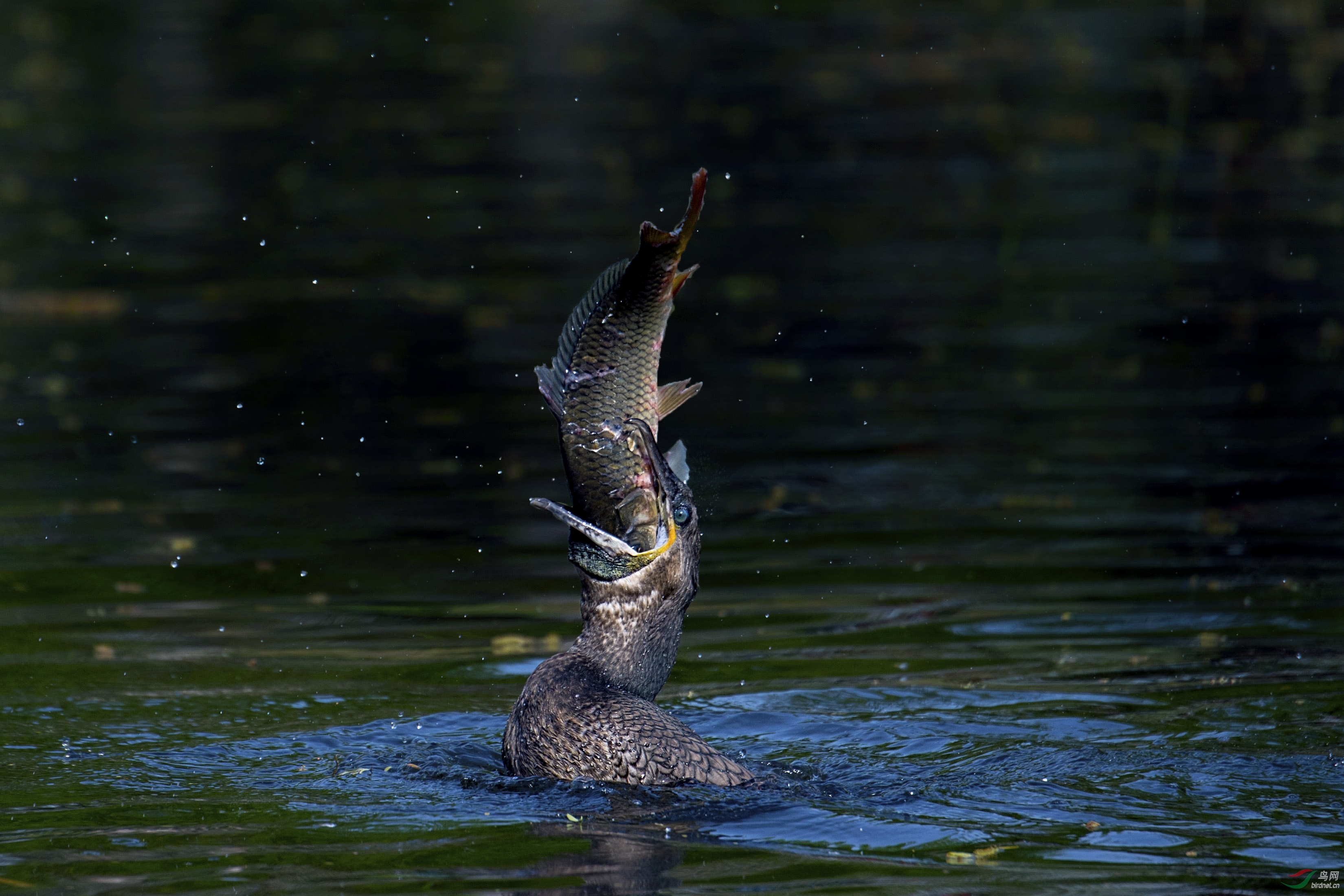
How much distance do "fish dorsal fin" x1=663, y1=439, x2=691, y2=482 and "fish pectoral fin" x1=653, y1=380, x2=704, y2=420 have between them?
0.17 meters

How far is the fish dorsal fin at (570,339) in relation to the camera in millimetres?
6004

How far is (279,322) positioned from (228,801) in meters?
9.29

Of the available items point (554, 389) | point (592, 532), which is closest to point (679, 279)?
point (554, 389)

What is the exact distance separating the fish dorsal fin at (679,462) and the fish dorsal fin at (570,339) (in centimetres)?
43

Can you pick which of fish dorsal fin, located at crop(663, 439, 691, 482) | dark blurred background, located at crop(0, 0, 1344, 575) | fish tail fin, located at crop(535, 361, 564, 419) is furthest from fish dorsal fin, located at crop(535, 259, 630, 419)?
dark blurred background, located at crop(0, 0, 1344, 575)

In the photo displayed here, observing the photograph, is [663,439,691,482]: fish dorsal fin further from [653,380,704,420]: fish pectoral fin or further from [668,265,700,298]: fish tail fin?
[668,265,700,298]: fish tail fin

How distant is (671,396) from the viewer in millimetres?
6270

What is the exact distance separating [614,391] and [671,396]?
277 mm

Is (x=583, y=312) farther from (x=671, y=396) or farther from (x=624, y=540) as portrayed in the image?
(x=624, y=540)

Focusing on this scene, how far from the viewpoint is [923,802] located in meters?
6.05

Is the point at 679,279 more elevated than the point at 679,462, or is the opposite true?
the point at 679,279

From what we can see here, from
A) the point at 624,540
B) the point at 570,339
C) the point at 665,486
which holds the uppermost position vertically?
the point at 570,339

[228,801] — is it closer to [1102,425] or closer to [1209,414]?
[1102,425]

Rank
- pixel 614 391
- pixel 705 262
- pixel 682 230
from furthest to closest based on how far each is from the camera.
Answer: pixel 705 262, pixel 614 391, pixel 682 230
